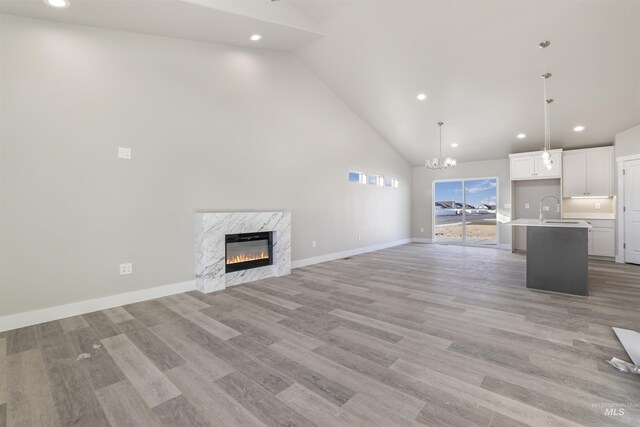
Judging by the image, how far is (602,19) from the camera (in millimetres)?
3674

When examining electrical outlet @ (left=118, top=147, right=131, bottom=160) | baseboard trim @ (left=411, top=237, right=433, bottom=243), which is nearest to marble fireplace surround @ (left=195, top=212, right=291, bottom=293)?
electrical outlet @ (left=118, top=147, right=131, bottom=160)

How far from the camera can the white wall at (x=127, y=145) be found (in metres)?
2.96

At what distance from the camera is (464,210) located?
899 centimetres

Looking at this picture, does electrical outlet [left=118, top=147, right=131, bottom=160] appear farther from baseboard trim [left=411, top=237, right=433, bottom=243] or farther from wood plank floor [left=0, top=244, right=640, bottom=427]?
baseboard trim [left=411, top=237, right=433, bottom=243]

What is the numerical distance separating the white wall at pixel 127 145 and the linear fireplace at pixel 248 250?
50cm

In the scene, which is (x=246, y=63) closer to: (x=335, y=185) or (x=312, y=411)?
(x=335, y=185)

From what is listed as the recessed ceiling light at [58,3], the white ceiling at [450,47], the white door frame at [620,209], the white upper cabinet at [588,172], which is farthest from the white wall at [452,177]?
the recessed ceiling light at [58,3]

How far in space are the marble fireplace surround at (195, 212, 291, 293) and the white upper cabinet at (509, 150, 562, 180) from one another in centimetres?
639

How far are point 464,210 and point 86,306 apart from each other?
920 cm

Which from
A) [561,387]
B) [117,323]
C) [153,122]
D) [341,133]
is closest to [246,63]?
[153,122]

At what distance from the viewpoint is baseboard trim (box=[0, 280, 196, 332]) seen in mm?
2889

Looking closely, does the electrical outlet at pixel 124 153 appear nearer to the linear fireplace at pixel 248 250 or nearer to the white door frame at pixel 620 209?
the linear fireplace at pixel 248 250

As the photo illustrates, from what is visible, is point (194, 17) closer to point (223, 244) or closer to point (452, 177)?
point (223, 244)

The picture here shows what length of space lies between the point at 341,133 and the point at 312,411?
19.5ft
